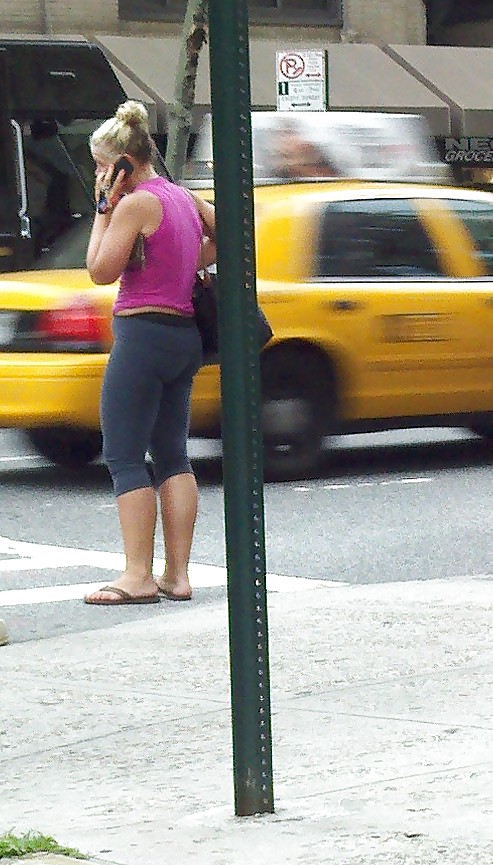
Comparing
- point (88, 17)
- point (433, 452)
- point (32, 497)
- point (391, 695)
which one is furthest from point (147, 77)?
point (391, 695)

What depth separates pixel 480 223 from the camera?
1294 cm

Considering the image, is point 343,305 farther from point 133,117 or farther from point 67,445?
point 133,117

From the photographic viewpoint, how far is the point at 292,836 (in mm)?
4391

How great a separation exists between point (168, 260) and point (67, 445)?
16.0 ft

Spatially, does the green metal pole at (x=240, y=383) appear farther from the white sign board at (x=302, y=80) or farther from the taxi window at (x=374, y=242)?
the white sign board at (x=302, y=80)

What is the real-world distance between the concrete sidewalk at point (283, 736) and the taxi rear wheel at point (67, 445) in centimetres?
470

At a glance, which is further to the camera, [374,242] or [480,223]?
[480,223]

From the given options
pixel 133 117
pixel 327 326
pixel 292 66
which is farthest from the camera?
pixel 292 66

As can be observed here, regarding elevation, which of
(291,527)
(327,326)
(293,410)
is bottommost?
(291,527)

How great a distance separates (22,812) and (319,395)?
753cm

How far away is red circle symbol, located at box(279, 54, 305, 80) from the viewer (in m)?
18.7

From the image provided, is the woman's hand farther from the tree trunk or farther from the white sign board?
the tree trunk

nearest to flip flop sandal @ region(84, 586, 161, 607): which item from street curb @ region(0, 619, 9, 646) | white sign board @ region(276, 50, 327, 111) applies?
street curb @ region(0, 619, 9, 646)

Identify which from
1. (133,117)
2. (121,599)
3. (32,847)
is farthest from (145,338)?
(32,847)
